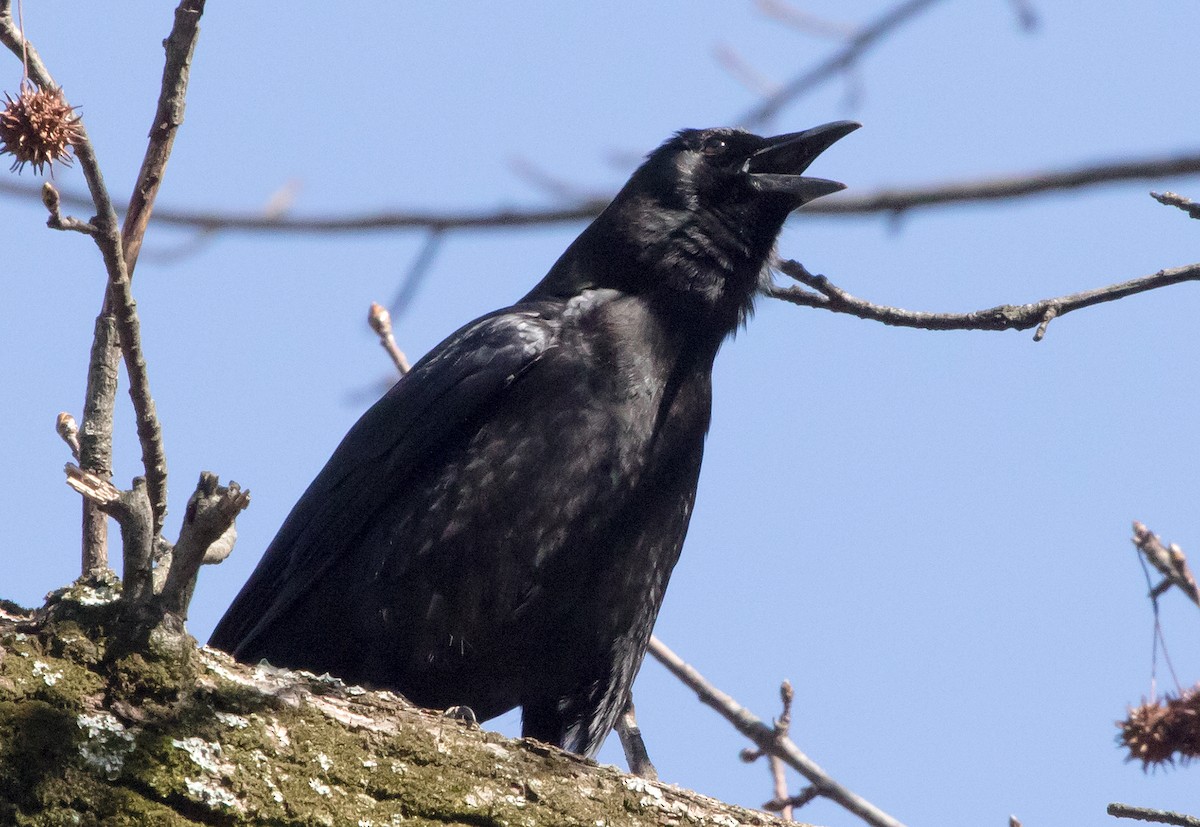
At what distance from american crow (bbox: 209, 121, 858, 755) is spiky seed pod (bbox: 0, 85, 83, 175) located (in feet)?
6.07

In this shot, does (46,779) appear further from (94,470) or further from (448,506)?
(448,506)

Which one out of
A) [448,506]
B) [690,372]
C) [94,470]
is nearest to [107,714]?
[94,470]

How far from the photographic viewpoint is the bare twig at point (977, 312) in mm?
3162

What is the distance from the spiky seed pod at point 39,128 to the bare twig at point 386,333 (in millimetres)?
2388

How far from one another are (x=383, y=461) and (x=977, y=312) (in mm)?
1991

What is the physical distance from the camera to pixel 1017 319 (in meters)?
3.32

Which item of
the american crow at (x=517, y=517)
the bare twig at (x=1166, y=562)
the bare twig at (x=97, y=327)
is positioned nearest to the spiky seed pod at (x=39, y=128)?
the bare twig at (x=97, y=327)

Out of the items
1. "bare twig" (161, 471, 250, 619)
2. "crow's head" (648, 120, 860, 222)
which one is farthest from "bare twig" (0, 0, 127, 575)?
"crow's head" (648, 120, 860, 222)

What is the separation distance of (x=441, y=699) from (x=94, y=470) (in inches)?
62.7

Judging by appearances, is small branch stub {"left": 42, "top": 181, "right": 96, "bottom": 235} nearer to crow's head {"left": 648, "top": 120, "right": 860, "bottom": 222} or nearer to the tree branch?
the tree branch

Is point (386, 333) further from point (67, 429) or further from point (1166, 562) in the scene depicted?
point (1166, 562)

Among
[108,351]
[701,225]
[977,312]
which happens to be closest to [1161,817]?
[977,312]

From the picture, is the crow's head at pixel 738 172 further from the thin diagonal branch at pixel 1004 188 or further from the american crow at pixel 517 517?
the thin diagonal branch at pixel 1004 188

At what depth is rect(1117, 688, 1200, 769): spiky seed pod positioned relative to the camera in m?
2.64
